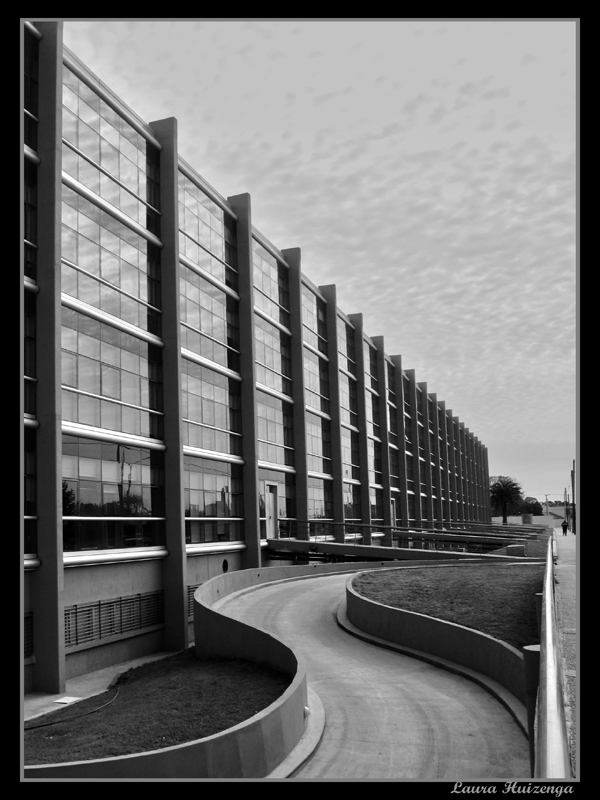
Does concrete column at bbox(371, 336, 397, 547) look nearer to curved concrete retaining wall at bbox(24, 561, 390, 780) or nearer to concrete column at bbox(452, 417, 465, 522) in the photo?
concrete column at bbox(452, 417, 465, 522)

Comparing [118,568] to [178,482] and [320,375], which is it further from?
[320,375]

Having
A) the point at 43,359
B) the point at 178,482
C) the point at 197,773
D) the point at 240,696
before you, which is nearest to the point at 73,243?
the point at 43,359

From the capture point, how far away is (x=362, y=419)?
67.1 meters

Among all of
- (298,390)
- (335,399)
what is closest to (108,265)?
(298,390)

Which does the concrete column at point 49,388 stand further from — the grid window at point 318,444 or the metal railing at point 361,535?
the grid window at point 318,444

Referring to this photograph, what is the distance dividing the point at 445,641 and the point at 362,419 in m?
47.2

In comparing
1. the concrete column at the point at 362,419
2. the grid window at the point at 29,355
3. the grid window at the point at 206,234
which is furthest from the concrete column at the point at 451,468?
the grid window at the point at 29,355

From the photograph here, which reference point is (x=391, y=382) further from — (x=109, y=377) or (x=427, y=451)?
(x=109, y=377)

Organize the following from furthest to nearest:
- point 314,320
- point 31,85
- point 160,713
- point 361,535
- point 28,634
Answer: point 361,535, point 314,320, point 31,85, point 28,634, point 160,713

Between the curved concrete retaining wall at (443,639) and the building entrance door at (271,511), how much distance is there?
21168mm

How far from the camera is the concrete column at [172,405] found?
34.8 m

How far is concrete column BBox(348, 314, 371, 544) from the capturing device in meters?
65.6

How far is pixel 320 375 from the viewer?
59.0 metres
